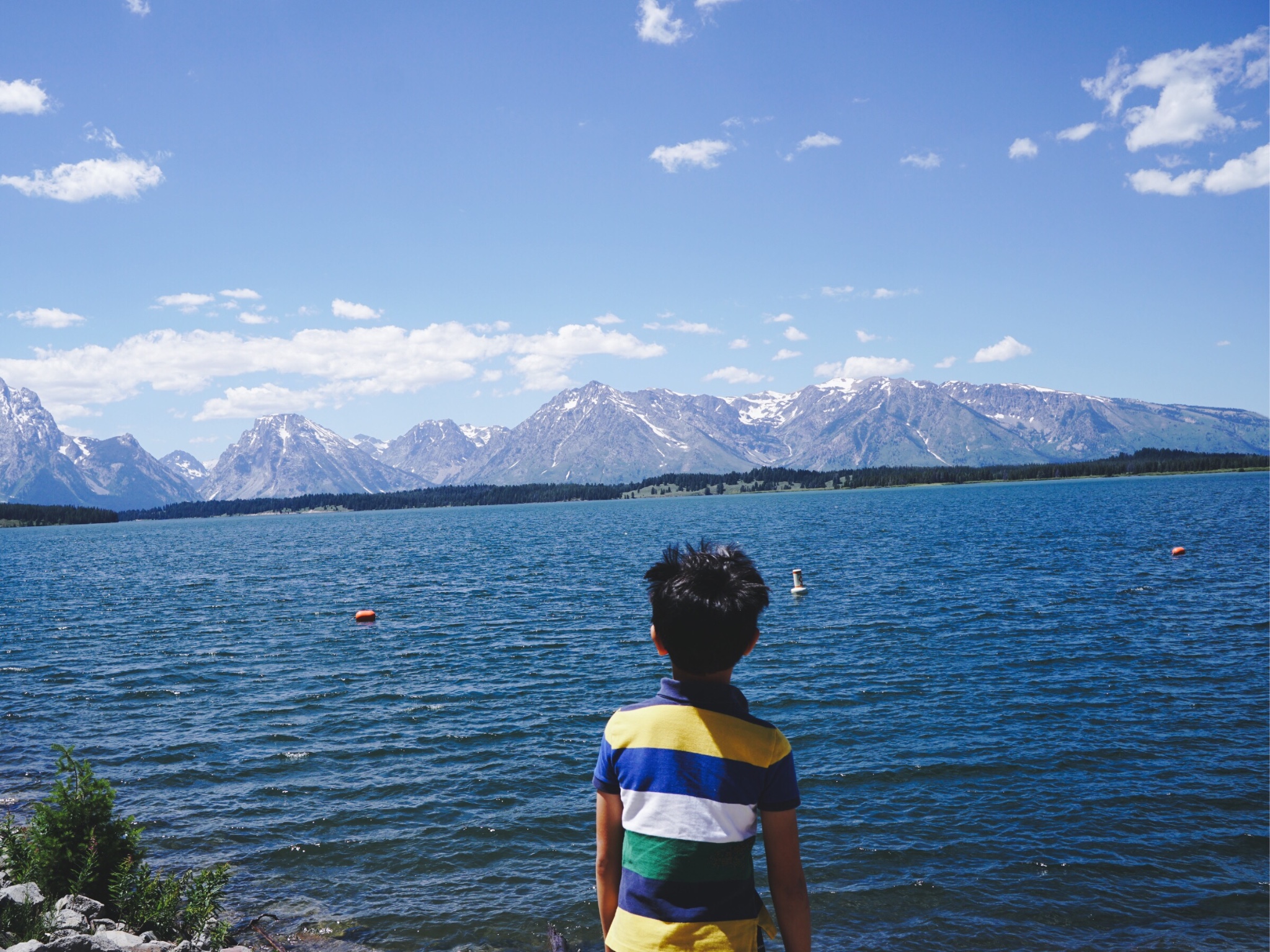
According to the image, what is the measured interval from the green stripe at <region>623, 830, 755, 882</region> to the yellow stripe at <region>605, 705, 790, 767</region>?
0.57 m

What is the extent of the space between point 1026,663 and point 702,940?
32.1 m

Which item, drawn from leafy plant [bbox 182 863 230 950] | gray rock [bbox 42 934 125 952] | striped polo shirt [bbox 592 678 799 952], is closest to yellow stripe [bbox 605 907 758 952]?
striped polo shirt [bbox 592 678 799 952]

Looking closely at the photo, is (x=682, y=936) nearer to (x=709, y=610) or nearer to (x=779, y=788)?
(x=779, y=788)

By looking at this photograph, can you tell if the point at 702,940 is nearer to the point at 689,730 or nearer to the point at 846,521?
the point at 689,730

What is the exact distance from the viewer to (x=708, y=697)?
15.9 feet

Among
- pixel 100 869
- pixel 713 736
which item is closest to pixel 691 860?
pixel 713 736

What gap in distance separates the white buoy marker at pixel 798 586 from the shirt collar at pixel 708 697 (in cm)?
4986

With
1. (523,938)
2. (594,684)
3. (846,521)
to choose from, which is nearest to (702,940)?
(523,938)

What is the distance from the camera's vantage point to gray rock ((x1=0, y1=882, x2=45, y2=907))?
11805mm

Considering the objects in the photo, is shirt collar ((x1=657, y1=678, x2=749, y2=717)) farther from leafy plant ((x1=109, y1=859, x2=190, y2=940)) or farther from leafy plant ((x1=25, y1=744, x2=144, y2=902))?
leafy plant ((x1=109, y1=859, x2=190, y2=940))

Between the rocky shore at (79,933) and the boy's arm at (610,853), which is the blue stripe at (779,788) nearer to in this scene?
the boy's arm at (610,853)

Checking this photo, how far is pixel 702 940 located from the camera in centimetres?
477

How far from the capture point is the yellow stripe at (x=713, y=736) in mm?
4758

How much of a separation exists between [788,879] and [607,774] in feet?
4.51
